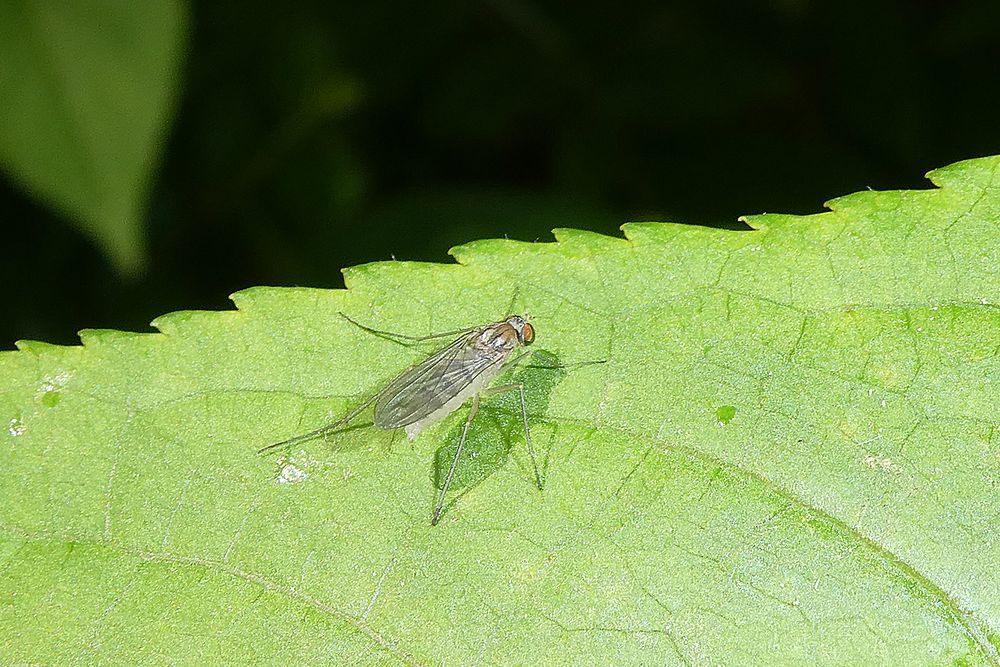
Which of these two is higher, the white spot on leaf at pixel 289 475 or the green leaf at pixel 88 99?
the green leaf at pixel 88 99

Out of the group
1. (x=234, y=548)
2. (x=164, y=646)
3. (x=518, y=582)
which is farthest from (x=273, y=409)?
(x=518, y=582)

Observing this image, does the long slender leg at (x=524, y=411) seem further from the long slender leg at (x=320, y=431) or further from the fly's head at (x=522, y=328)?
the long slender leg at (x=320, y=431)

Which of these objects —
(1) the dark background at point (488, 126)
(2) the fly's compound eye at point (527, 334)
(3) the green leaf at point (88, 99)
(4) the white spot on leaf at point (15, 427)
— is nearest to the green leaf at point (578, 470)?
(4) the white spot on leaf at point (15, 427)

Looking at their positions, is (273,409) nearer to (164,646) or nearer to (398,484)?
(398,484)

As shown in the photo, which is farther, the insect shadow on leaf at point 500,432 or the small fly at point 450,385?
the small fly at point 450,385

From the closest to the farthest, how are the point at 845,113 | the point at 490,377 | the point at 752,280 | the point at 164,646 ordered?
the point at 164,646
the point at 752,280
the point at 490,377
the point at 845,113

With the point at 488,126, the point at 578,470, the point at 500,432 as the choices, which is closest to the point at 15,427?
the point at 500,432

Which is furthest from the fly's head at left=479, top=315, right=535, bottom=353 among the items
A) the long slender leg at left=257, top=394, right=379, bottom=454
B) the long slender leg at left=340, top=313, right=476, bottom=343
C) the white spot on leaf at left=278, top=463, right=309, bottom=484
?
the white spot on leaf at left=278, top=463, right=309, bottom=484
